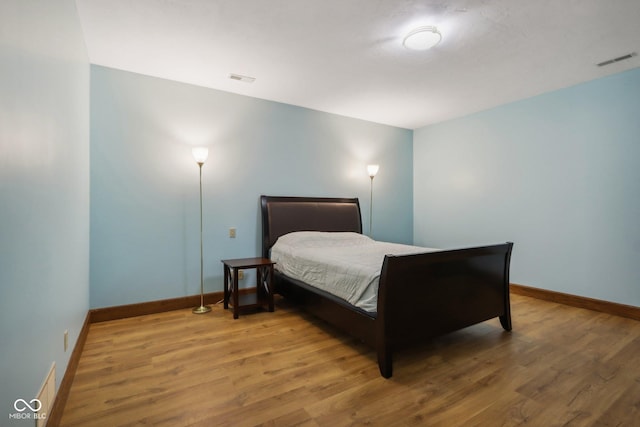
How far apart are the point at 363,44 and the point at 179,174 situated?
2.30 metres

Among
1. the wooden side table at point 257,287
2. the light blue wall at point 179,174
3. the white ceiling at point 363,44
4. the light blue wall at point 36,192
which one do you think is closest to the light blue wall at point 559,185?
the white ceiling at point 363,44

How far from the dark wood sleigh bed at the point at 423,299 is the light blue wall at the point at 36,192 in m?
1.72

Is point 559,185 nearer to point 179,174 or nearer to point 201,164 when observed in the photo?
point 201,164

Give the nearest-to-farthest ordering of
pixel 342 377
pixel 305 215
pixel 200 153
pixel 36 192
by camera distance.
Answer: pixel 36 192 → pixel 342 377 → pixel 200 153 → pixel 305 215

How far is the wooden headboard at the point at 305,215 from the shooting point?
→ 3.69 meters

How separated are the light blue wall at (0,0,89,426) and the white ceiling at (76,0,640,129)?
63 cm

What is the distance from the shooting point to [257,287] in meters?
3.45

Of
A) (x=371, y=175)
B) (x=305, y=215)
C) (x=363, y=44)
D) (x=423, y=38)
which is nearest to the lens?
(x=423, y=38)

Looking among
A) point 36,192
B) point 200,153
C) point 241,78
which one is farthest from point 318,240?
point 36,192

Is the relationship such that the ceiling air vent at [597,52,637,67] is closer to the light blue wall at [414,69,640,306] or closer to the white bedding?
the light blue wall at [414,69,640,306]

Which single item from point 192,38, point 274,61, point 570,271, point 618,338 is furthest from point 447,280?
point 192,38

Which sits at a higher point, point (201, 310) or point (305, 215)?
point (305, 215)

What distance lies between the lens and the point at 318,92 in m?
3.56

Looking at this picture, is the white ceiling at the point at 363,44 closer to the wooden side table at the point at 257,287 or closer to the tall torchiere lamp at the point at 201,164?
the tall torchiere lamp at the point at 201,164
